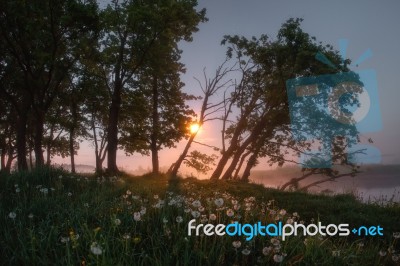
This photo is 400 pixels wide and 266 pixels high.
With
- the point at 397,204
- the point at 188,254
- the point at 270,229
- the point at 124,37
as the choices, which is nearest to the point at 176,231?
the point at 188,254

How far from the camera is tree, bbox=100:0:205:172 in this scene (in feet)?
74.8

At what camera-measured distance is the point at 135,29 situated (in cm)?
2380

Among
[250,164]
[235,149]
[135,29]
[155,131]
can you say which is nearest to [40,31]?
[135,29]

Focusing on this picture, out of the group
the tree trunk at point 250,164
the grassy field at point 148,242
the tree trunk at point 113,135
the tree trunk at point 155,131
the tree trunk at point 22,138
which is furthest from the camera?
the tree trunk at point 155,131

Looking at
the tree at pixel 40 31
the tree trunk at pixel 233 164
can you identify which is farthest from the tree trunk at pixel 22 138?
the tree trunk at pixel 233 164

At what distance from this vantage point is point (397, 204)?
45.5ft

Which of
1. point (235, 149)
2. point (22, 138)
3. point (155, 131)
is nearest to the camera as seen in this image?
point (22, 138)

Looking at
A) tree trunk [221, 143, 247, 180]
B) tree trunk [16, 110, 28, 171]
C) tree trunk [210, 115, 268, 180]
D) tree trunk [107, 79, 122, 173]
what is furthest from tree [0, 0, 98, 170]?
tree trunk [221, 143, 247, 180]

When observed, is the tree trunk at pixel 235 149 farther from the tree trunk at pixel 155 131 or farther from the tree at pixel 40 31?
the tree at pixel 40 31

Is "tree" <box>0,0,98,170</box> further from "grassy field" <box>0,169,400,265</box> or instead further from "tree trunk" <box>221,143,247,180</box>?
"grassy field" <box>0,169,400,265</box>

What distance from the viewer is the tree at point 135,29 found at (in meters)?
22.8

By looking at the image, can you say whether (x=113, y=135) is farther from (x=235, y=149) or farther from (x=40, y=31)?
(x=235, y=149)

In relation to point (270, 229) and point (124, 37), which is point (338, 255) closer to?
point (270, 229)

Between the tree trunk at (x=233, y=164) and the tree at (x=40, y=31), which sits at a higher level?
the tree at (x=40, y=31)
